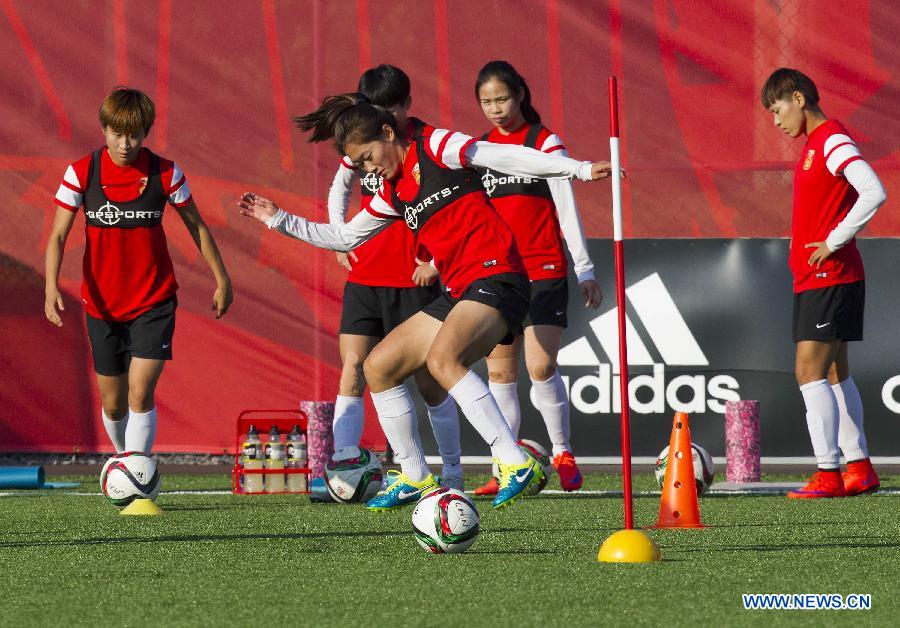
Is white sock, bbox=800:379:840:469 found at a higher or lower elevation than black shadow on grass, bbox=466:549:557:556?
higher

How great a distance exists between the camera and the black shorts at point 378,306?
308 inches

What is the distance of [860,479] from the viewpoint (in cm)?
792

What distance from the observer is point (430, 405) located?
757 centimetres

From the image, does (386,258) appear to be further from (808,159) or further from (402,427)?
(808,159)

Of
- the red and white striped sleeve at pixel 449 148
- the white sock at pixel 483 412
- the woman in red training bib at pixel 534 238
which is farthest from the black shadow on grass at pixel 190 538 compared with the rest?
the woman in red training bib at pixel 534 238

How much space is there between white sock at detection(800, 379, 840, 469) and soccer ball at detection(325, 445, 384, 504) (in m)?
2.24

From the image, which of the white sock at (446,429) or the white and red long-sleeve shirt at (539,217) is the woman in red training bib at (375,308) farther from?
the white and red long-sleeve shirt at (539,217)

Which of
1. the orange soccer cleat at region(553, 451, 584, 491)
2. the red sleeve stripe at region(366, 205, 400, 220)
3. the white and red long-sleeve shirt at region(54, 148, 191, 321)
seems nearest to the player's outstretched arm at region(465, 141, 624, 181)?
the red sleeve stripe at region(366, 205, 400, 220)

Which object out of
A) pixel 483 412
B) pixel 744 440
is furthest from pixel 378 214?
pixel 744 440

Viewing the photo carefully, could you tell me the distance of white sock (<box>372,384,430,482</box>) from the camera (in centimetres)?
642

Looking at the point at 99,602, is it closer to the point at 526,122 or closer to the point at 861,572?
the point at 861,572

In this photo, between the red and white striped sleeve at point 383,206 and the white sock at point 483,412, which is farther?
the red and white striped sleeve at point 383,206

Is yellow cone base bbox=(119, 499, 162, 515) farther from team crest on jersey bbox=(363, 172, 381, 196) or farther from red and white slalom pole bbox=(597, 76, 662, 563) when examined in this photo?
red and white slalom pole bbox=(597, 76, 662, 563)

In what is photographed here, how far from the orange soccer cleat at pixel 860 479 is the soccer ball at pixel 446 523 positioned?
338 centimetres
